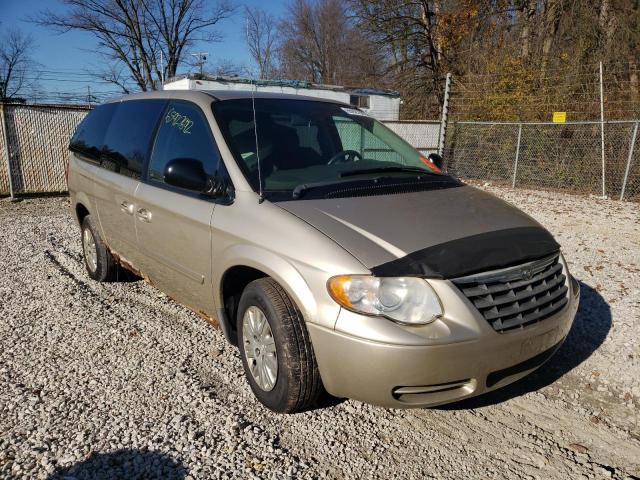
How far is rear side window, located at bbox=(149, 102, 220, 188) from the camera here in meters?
3.28

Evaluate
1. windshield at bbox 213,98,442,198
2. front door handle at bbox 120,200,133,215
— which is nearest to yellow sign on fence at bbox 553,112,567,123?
windshield at bbox 213,98,442,198

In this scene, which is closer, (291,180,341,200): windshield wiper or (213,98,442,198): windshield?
(291,180,341,200): windshield wiper

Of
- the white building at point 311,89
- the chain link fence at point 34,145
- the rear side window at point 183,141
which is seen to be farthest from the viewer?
the white building at point 311,89

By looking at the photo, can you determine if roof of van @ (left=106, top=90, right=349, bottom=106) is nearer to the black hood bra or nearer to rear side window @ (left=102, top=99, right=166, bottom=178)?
rear side window @ (left=102, top=99, right=166, bottom=178)

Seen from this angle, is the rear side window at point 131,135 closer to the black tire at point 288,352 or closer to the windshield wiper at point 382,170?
the windshield wiper at point 382,170

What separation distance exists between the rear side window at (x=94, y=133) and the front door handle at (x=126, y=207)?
890 millimetres

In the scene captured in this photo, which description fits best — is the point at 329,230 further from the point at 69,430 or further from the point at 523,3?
the point at 523,3

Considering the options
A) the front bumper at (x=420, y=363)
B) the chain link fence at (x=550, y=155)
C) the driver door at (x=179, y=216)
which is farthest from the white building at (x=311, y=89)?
the front bumper at (x=420, y=363)

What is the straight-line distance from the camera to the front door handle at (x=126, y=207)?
13.1ft

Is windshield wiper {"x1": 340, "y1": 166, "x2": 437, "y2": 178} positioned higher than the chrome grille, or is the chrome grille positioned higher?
windshield wiper {"x1": 340, "y1": 166, "x2": 437, "y2": 178}

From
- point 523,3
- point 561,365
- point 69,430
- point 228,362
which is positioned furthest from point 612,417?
point 523,3

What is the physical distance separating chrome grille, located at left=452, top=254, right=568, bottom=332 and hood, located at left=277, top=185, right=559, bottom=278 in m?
0.05

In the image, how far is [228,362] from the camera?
351 centimetres

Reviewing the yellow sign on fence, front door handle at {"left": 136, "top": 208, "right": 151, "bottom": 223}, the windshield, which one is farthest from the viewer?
the yellow sign on fence
